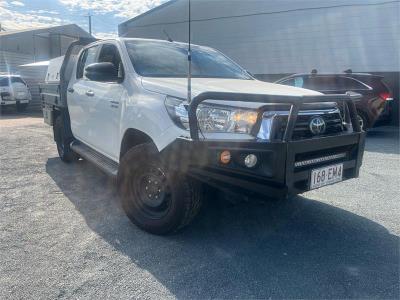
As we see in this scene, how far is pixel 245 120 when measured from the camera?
9.79ft

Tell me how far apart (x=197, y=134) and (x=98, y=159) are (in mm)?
2238

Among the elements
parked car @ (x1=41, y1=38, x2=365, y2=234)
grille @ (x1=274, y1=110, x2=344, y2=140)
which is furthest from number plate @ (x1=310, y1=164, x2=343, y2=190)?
grille @ (x1=274, y1=110, x2=344, y2=140)

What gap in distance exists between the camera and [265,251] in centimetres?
329

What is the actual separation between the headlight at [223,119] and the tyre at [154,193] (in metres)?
0.47

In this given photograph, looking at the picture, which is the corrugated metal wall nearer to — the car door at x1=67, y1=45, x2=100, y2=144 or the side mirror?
the car door at x1=67, y1=45, x2=100, y2=144

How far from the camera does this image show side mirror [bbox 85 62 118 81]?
391 cm

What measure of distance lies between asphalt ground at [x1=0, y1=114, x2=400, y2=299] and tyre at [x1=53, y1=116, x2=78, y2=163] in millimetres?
1226

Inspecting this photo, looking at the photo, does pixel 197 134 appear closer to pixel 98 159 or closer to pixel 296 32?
pixel 98 159

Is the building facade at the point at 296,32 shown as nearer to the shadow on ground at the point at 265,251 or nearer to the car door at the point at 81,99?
the shadow on ground at the point at 265,251

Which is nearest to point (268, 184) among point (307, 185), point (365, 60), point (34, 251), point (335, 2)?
point (307, 185)

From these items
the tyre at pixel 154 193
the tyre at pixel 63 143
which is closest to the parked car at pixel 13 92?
the tyre at pixel 63 143

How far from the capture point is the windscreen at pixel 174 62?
4.10 m

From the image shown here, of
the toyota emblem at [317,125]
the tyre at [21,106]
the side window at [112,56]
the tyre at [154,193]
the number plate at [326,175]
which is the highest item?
the side window at [112,56]

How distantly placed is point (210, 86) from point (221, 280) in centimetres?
170
